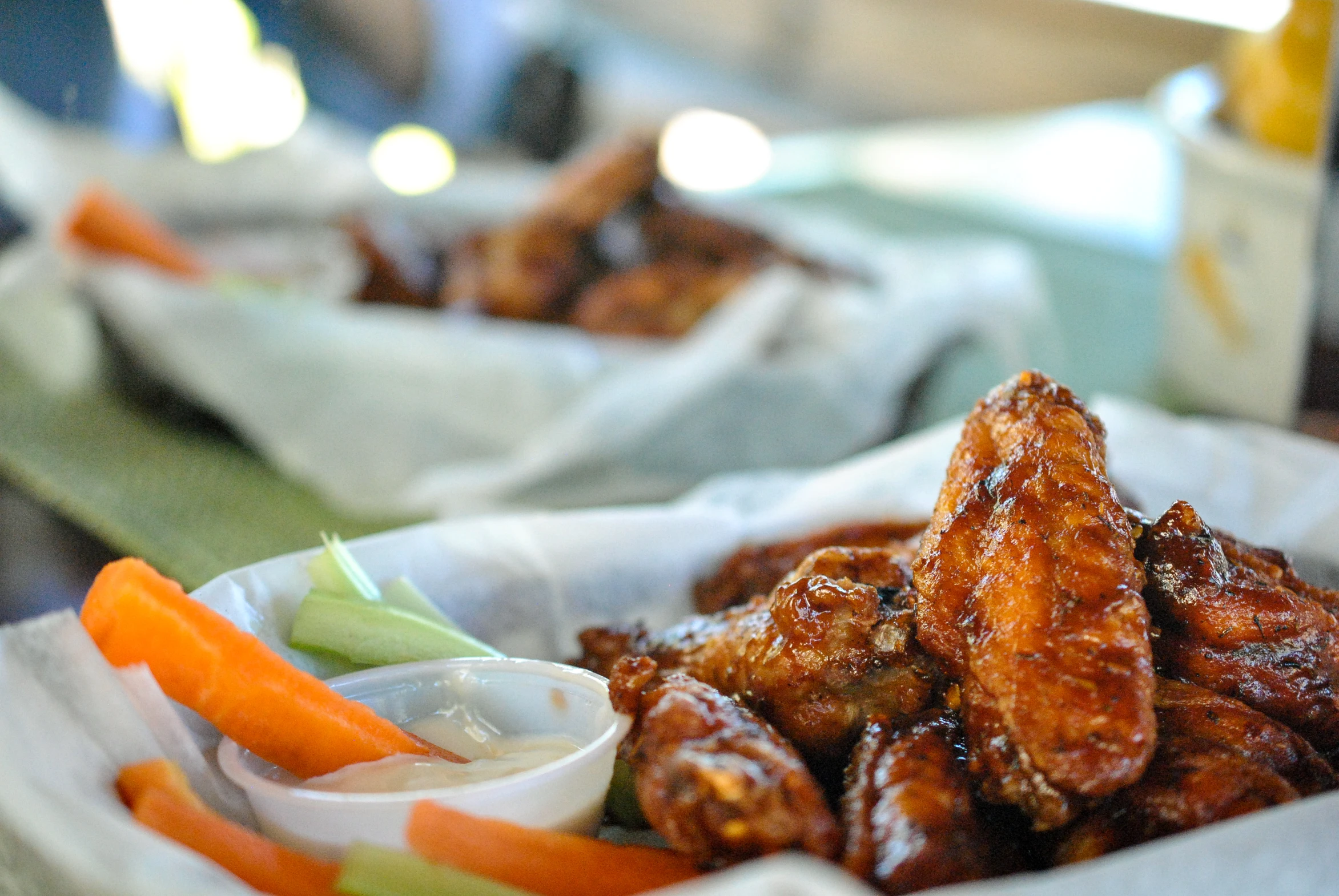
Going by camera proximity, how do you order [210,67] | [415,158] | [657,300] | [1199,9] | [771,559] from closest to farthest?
1. [771,559]
2. [657,300]
3. [210,67]
4. [415,158]
5. [1199,9]

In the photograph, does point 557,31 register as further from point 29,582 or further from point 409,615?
point 409,615

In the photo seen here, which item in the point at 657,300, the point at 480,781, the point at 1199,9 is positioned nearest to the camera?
the point at 480,781

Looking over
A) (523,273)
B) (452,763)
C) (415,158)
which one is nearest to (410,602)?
(452,763)

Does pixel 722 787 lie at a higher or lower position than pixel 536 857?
higher

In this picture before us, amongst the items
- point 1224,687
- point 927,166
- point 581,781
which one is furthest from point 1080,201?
point 581,781

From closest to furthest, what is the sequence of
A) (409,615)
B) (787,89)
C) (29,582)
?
(409,615)
(29,582)
(787,89)

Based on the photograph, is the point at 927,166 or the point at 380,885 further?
the point at 927,166

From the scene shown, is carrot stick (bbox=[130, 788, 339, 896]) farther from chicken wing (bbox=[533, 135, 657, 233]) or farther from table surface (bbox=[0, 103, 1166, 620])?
chicken wing (bbox=[533, 135, 657, 233])

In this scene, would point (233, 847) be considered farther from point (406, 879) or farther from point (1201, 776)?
point (1201, 776)
